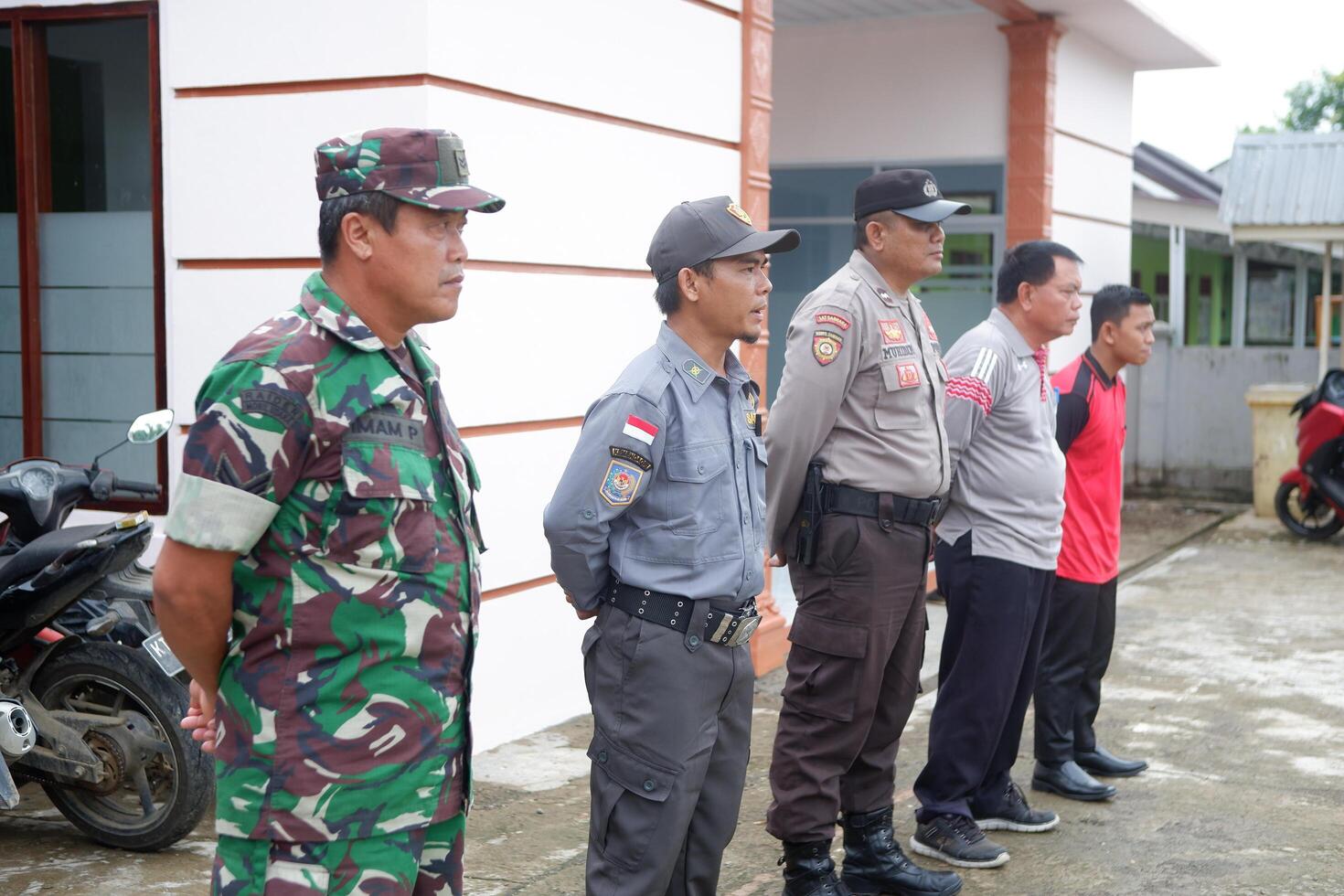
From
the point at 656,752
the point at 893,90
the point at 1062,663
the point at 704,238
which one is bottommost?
the point at 1062,663

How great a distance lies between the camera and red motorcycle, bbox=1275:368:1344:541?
11.2m

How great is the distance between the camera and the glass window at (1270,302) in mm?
24188

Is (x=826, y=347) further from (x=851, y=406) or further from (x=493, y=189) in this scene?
(x=493, y=189)

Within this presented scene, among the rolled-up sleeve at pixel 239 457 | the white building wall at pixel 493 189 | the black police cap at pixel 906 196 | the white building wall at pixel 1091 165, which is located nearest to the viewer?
the rolled-up sleeve at pixel 239 457

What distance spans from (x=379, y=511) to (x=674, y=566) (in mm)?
952

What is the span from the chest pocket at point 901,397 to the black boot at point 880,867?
3.69ft

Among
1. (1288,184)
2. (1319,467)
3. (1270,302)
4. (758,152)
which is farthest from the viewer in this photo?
(1270,302)

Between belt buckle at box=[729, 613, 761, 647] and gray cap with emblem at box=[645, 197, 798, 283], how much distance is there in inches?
30.5

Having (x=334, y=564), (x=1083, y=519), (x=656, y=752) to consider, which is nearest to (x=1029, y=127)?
(x=1083, y=519)

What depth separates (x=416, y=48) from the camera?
504 centimetres

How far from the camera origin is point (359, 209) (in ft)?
7.90

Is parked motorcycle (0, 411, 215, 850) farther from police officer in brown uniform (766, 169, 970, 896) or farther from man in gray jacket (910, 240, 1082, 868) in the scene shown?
man in gray jacket (910, 240, 1082, 868)

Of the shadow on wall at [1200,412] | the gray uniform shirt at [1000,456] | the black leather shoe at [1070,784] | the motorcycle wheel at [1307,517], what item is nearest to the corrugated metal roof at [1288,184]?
the shadow on wall at [1200,412]

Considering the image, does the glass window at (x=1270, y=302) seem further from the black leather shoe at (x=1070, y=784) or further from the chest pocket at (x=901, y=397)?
the chest pocket at (x=901, y=397)
